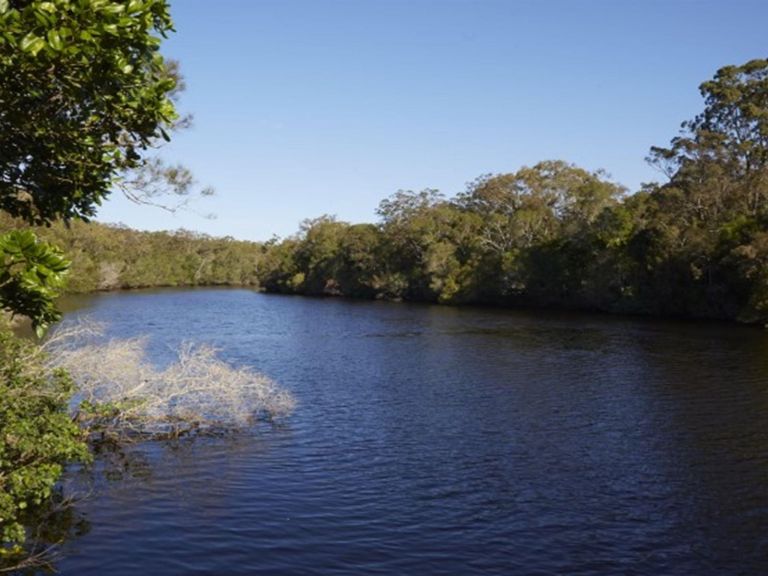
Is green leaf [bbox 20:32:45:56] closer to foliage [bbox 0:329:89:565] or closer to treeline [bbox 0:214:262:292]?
foliage [bbox 0:329:89:565]

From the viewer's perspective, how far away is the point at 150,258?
14575cm

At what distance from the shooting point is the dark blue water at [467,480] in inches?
585

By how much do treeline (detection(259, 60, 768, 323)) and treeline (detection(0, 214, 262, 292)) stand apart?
37022mm

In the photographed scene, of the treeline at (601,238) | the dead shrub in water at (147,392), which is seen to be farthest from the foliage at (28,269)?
the treeline at (601,238)

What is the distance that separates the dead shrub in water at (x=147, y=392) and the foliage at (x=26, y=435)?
3.52m

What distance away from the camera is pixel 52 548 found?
14.7 meters

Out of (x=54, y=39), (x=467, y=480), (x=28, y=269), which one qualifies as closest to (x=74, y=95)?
(x=54, y=39)

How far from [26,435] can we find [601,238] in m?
75.1

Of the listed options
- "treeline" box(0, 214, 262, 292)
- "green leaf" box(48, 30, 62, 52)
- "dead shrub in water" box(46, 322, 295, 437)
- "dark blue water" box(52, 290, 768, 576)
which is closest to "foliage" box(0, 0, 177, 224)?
"green leaf" box(48, 30, 62, 52)

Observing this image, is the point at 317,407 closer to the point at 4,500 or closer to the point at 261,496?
the point at 261,496

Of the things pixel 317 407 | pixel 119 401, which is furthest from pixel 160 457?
pixel 317 407

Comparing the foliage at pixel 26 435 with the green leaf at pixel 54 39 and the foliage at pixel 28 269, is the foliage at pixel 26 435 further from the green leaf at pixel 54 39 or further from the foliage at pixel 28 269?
the green leaf at pixel 54 39

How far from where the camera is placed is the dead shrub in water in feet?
71.6

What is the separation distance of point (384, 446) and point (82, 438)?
9.23m
